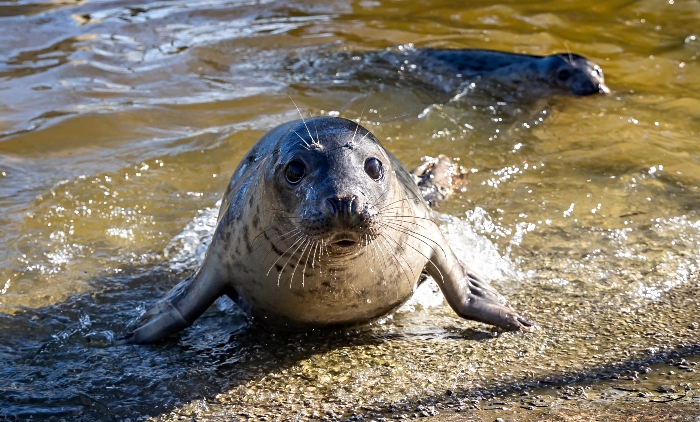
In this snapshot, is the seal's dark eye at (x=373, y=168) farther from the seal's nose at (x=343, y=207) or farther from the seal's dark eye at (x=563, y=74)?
the seal's dark eye at (x=563, y=74)

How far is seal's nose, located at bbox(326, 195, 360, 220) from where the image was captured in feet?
10.3

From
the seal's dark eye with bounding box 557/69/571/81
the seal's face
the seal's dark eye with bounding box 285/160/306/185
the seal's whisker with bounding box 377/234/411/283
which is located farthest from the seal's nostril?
the seal's dark eye with bounding box 557/69/571/81

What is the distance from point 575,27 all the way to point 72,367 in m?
8.13

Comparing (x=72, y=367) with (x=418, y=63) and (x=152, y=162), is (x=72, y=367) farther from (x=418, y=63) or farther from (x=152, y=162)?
(x=418, y=63)

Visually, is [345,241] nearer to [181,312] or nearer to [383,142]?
[181,312]

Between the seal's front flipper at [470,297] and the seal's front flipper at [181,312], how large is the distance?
101cm

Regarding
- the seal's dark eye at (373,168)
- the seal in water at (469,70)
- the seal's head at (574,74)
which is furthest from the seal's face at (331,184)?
Result: the seal's head at (574,74)

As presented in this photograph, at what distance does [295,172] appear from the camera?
3545 millimetres

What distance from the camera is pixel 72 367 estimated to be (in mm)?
3812

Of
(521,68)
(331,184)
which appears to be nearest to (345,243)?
(331,184)

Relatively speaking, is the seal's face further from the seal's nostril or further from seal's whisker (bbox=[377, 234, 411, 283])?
seal's whisker (bbox=[377, 234, 411, 283])

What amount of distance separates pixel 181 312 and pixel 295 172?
974 mm

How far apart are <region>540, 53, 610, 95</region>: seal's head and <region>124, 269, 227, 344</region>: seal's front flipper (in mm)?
5142

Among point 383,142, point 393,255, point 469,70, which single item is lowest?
point 383,142
